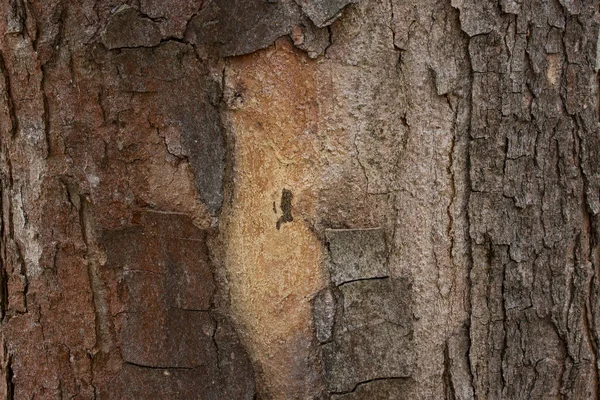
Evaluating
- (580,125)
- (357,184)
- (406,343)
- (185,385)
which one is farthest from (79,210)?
(580,125)

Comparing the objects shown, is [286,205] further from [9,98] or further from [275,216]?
[9,98]

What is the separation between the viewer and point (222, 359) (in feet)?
4.41

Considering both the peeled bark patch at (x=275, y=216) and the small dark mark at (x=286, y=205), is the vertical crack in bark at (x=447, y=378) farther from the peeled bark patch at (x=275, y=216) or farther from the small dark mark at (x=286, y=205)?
the small dark mark at (x=286, y=205)

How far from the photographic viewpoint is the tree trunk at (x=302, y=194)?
4.15 ft

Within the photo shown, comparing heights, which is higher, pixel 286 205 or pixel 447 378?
pixel 286 205

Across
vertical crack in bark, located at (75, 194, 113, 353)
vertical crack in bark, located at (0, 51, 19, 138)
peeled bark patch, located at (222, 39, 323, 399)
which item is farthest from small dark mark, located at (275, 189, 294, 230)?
vertical crack in bark, located at (0, 51, 19, 138)

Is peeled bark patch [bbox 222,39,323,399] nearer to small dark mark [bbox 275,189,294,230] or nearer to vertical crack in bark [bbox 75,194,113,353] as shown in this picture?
small dark mark [bbox 275,189,294,230]

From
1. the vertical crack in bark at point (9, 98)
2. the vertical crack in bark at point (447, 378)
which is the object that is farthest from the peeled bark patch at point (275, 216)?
the vertical crack in bark at point (9, 98)

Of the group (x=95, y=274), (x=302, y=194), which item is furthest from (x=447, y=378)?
(x=95, y=274)

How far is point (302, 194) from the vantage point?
50.4 inches


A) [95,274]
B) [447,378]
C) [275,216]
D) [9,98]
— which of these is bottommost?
[447,378]

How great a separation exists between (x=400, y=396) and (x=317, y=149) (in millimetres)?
515

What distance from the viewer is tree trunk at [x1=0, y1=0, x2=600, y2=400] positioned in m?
1.27

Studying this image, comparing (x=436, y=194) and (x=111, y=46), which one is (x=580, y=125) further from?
(x=111, y=46)
